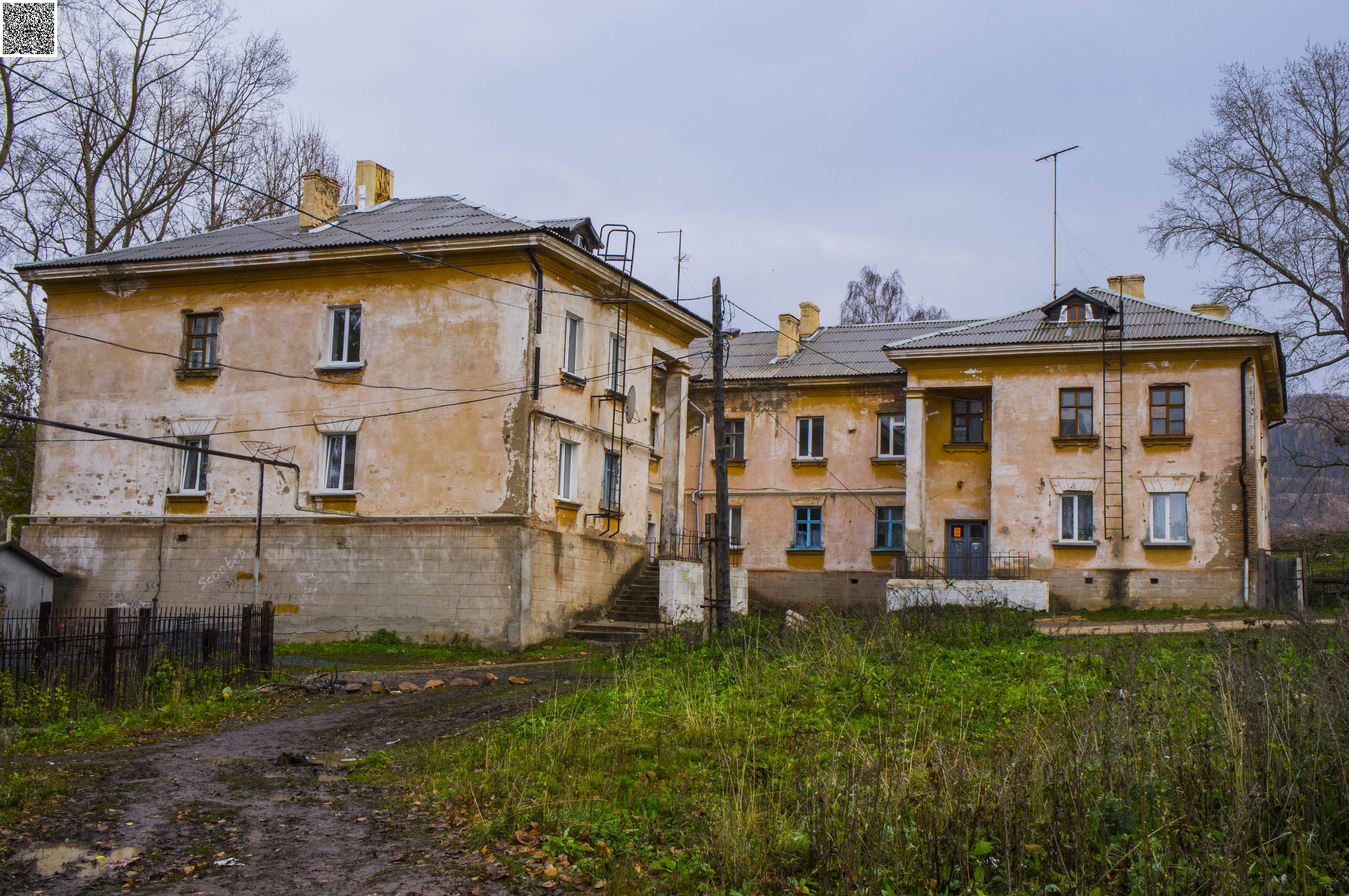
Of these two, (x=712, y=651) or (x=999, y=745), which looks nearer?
(x=999, y=745)

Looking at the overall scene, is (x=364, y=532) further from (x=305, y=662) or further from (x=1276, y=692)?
(x=1276, y=692)

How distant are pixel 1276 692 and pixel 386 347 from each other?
59.0 feet

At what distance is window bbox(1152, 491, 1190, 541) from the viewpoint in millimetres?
26672

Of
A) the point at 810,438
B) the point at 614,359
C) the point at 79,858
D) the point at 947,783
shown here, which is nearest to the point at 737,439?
the point at 810,438

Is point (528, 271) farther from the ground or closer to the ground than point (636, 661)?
farther from the ground

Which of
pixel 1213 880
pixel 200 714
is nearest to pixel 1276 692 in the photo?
pixel 1213 880

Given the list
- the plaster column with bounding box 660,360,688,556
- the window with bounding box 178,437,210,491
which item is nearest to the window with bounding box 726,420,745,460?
the plaster column with bounding box 660,360,688,556

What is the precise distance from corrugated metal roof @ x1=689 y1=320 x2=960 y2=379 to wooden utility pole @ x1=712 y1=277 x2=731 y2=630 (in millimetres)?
13386

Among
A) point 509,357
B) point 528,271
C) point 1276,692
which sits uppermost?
point 528,271

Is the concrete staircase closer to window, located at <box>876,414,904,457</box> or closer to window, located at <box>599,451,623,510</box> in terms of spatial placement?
window, located at <box>599,451,623,510</box>

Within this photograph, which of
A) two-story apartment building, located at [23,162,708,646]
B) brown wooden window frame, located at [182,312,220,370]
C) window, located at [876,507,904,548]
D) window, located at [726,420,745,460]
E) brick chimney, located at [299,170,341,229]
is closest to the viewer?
two-story apartment building, located at [23,162,708,646]

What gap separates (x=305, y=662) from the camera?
696 inches

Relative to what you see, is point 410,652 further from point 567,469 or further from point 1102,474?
point 1102,474

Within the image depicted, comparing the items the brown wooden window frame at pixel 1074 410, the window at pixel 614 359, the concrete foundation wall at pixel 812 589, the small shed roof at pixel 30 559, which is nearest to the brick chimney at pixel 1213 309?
the brown wooden window frame at pixel 1074 410
